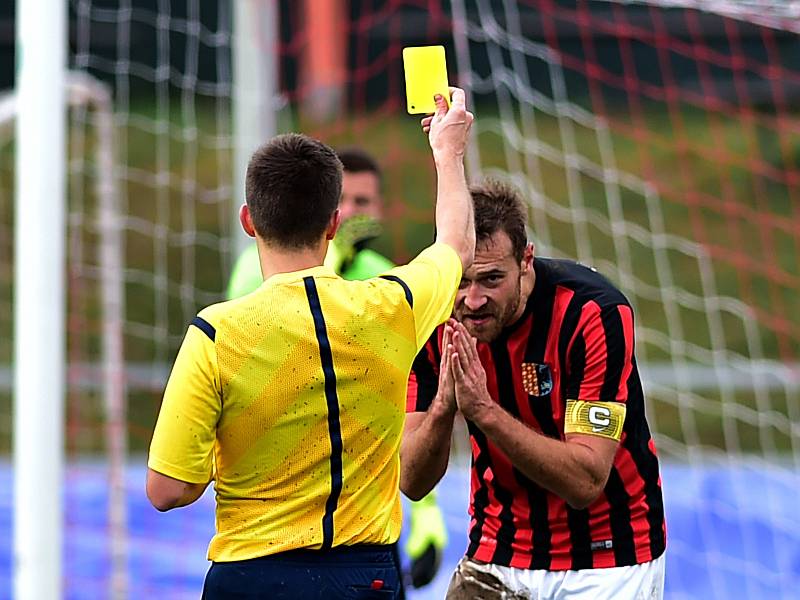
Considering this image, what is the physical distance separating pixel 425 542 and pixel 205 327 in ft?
7.58

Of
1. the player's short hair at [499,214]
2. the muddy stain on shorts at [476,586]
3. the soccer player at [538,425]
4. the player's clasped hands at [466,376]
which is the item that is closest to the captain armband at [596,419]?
the soccer player at [538,425]

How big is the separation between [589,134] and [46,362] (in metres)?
10.9

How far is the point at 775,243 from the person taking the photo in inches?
544

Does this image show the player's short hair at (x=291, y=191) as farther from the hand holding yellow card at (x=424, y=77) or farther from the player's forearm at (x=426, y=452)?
the player's forearm at (x=426, y=452)

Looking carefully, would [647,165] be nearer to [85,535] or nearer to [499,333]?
[85,535]

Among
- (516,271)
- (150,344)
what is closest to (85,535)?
(516,271)

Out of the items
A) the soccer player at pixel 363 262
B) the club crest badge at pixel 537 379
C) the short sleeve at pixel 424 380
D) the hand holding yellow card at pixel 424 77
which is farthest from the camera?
the soccer player at pixel 363 262

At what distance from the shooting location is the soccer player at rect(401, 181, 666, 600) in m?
3.07

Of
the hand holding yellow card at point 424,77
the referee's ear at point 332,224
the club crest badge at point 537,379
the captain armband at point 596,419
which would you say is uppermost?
the hand holding yellow card at point 424,77

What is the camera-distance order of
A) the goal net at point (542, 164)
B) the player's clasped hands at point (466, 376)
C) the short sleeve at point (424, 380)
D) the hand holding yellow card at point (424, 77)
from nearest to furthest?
the hand holding yellow card at point (424, 77) < the player's clasped hands at point (466, 376) < the short sleeve at point (424, 380) < the goal net at point (542, 164)

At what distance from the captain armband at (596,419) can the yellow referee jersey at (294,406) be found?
0.71 meters

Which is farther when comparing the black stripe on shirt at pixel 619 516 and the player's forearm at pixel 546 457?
the black stripe on shirt at pixel 619 516

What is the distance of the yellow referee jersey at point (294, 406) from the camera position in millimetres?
2396

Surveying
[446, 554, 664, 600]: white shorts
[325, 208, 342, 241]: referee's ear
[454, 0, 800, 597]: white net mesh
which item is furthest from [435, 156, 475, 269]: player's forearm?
[454, 0, 800, 597]: white net mesh
